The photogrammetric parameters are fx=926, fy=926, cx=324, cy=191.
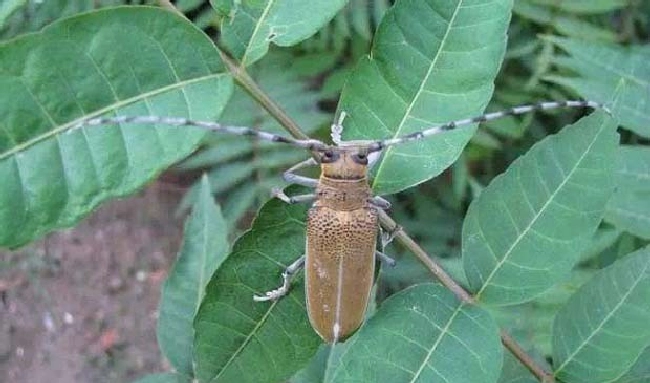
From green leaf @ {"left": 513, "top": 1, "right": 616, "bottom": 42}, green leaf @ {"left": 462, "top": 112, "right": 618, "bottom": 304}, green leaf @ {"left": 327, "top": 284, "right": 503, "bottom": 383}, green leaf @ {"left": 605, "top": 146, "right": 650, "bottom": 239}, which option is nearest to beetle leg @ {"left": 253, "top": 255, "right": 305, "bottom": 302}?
green leaf @ {"left": 327, "top": 284, "right": 503, "bottom": 383}

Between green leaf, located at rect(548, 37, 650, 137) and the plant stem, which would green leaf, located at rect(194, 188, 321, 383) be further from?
green leaf, located at rect(548, 37, 650, 137)

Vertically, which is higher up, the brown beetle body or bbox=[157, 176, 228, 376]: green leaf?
the brown beetle body

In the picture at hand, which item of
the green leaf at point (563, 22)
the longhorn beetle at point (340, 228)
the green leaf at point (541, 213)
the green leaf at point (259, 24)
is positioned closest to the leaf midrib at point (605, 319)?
the green leaf at point (541, 213)

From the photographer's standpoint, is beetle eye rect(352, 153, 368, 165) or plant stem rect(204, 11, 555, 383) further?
beetle eye rect(352, 153, 368, 165)

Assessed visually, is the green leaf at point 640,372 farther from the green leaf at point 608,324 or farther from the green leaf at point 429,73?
the green leaf at point 429,73

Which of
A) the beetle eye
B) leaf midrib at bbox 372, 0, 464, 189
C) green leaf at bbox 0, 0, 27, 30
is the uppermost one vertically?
green leaf at bbox 0, 0, 27, 30
